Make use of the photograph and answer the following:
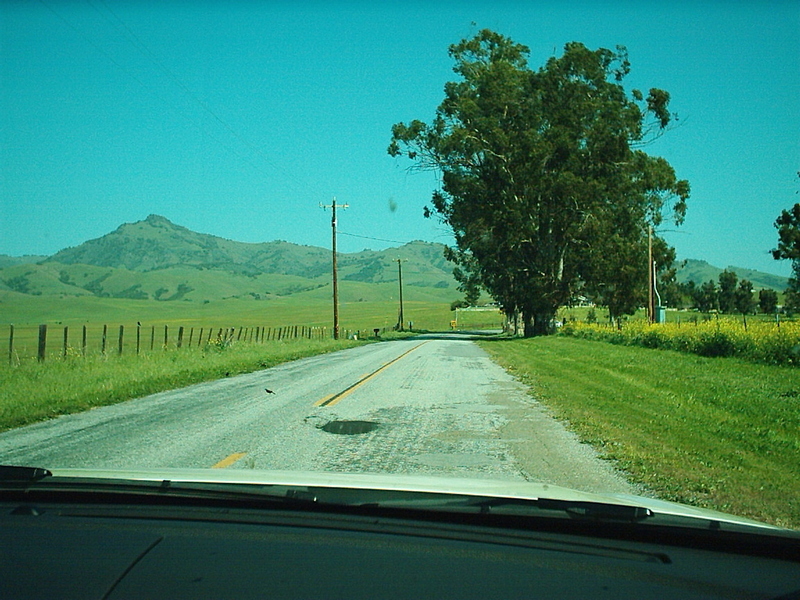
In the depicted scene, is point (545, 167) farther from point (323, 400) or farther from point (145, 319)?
point (145, 319)

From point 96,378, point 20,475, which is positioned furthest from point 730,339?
point 20,475

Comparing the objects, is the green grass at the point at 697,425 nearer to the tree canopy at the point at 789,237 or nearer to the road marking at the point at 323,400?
the road marking at the point at 323,400

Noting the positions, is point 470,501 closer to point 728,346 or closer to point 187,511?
point 187,511

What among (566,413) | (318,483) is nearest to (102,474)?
(318,483)

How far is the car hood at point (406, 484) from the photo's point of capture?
11.6 ft

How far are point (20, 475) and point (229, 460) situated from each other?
12.7ft

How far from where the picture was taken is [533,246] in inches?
1794

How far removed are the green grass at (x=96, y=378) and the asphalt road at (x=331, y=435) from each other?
0.63 meters

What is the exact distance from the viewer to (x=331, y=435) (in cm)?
920

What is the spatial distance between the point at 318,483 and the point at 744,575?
81.4 inches

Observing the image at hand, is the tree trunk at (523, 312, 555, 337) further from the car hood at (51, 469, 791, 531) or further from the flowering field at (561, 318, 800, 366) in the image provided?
the car hood at (51, 469, 791, 531)

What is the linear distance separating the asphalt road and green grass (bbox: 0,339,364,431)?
0.63 meters

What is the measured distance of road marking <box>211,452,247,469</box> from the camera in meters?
7.15

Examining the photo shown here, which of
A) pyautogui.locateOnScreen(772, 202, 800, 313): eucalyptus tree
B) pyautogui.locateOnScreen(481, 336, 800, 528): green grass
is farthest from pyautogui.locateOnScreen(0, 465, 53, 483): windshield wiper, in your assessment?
pyautogui.locateOnScreen(772, 202, 800, 313): eucalyptus tree
